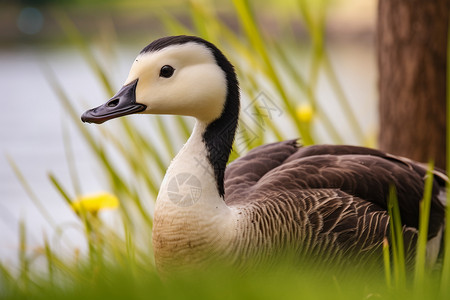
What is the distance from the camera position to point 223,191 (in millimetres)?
2084

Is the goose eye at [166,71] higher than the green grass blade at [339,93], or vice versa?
the goose eye at [166,71]

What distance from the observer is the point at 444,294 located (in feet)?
5.23

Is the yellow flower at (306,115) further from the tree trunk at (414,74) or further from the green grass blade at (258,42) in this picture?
the tree trunk at (414,74)

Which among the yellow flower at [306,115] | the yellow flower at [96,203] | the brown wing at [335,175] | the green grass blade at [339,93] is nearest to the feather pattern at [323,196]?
the brown wing at [335,175]

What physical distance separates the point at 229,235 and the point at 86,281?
420 mm

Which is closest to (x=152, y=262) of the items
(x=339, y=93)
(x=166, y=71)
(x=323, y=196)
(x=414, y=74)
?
(x=323, y=196)

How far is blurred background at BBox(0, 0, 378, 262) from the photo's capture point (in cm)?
346

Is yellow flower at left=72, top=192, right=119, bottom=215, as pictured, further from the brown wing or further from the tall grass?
the brown wing

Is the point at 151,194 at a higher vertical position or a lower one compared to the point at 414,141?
higher

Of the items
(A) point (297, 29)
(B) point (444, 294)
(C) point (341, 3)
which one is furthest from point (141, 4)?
(B) point (444, 294)

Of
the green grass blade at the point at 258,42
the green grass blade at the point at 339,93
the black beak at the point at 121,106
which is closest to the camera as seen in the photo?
the black beak at the point at 121,106

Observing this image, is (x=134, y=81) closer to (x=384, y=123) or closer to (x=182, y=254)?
(x=182, y=254)

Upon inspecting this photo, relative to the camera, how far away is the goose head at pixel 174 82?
1.96m

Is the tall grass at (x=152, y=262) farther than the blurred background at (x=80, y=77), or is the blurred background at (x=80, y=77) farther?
the blurred background at (x=80, y=77)
